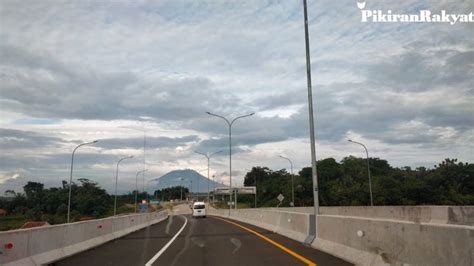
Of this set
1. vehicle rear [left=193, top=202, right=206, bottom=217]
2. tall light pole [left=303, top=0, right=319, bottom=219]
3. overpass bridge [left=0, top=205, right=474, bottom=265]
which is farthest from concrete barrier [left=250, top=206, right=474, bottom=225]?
vehicle rear [left=193, top=202, right=206, bottom=217]

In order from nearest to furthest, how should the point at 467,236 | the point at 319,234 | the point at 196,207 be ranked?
the point at 467,236 → the point at 319,234 → the point at 196,207

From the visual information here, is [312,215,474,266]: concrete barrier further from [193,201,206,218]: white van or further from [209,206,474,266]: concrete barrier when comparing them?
[193,201,206,218]: white van

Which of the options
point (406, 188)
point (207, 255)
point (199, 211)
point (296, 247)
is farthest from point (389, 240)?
point (406, 188)

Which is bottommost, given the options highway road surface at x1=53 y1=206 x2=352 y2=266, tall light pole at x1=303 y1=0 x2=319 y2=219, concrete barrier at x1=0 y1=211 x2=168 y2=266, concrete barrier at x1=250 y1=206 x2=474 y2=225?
highway road surface at x1=53 y1=206 x2=352 y2=266

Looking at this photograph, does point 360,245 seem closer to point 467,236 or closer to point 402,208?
point 467,236

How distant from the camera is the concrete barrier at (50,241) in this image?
9500mm

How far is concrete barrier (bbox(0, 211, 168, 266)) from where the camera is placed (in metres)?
9.50

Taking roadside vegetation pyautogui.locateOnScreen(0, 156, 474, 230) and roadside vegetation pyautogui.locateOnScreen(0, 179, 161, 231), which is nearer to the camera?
roadside vegetation pyautogui.locateOnScreen(0, 156, 474, 230)

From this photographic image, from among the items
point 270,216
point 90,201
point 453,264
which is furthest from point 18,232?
point 90,201

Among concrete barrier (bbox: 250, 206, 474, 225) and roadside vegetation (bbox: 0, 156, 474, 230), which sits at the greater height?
roadside vegetation (bbox: 0, 156, 474, 230)

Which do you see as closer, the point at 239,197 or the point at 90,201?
the point at 90,201

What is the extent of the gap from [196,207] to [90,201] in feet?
145

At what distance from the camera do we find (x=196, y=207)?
62.2 meters

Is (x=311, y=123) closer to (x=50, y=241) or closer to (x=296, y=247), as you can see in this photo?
(x=296, y=247)
